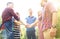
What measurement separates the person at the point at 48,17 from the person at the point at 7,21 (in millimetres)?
299

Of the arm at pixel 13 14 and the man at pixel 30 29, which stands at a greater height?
the arm at pixel 13 14

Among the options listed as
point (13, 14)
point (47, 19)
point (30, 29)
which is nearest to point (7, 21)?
point (13, 14)

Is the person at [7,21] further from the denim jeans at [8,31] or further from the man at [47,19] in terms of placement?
the man at [47,19]

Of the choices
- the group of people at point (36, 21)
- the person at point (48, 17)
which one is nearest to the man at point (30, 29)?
the group of people at point (36, 21)

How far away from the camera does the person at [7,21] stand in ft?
6.96

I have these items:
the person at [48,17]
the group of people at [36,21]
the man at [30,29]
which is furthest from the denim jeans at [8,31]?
the person at [48,17]

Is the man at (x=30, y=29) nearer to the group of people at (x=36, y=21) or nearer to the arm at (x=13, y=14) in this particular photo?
the group of people at (x=36, y=21)

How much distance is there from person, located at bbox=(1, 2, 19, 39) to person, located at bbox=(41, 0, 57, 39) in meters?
0.30

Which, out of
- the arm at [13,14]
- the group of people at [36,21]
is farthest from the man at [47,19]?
the arm at [13,14]

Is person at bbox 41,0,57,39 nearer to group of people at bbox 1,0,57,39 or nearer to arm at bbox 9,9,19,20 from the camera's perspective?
group of people at bbox 1,0,57,39

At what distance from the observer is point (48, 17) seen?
81.8 inches

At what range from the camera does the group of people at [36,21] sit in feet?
6.77

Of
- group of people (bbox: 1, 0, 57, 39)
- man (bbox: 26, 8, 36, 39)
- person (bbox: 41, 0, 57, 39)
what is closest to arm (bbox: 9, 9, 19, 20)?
group of people (bbox: 1, 0, 57, 39)

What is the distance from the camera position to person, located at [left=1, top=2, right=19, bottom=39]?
2.12 m
